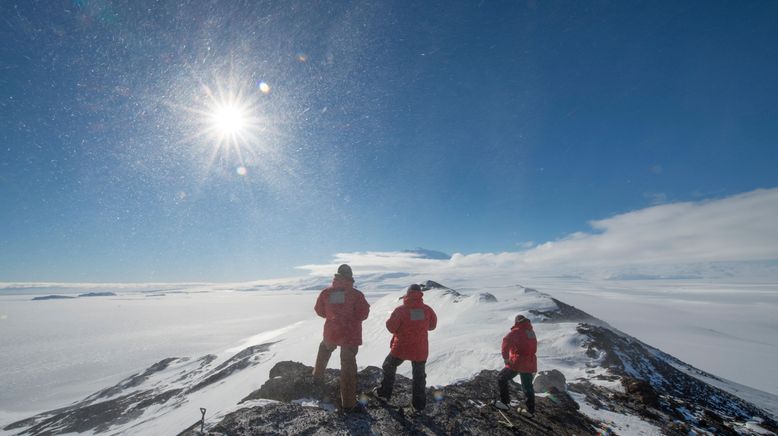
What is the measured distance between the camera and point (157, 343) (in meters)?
115

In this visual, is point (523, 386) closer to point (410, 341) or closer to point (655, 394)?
point (410, 341)

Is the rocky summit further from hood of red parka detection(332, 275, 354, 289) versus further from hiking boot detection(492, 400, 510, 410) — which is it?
hood of red parka detection(332, 275, 354, 289)

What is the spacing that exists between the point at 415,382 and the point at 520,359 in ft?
9.45

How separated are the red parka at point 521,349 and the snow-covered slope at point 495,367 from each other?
291cm

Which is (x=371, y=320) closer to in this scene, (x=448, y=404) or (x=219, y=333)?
(x=448, y=404)

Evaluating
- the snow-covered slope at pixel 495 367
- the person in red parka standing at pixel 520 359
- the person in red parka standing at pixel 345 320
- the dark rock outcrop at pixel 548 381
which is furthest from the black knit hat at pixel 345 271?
the dark rock outcrop at pixel 548 381

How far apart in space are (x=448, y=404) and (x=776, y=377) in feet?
292

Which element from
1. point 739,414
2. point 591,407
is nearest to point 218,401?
point 591,407

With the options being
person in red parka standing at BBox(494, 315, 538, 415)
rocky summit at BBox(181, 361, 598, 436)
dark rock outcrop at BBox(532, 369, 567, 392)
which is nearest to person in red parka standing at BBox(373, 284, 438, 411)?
rocky summit at BBox(181, 361, 598, 436)

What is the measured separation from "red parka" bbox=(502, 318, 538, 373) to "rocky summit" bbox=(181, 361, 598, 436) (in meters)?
0.99

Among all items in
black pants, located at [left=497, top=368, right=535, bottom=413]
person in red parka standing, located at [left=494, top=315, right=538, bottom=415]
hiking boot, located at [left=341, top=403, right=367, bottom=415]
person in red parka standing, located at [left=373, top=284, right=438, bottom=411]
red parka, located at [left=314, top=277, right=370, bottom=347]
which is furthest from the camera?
person in red parka standing, located at [left=494, top=315, right=538, bottom=415]

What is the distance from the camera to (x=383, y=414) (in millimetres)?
5590

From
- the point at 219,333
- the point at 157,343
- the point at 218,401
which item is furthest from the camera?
the point at 219,333

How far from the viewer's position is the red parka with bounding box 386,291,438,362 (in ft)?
20.1
